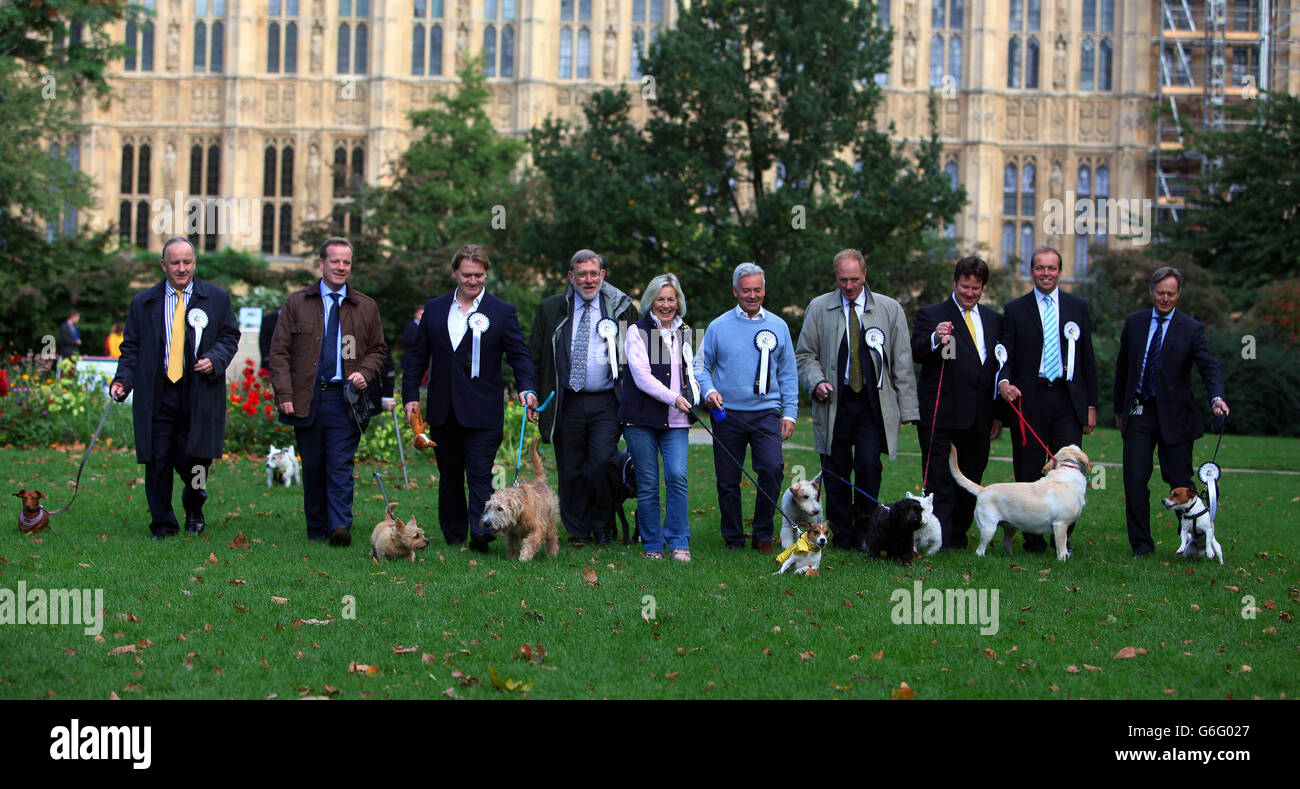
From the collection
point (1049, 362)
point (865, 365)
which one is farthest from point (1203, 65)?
point (865, 365)

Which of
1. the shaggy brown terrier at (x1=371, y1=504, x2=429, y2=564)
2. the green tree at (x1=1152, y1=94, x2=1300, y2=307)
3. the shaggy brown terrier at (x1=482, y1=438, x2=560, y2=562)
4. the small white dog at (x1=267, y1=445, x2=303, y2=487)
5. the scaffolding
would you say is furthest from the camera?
the scaffolding

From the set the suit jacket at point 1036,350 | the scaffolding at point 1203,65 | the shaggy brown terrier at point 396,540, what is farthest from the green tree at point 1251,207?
the shaggy brown terrier at point 396,540

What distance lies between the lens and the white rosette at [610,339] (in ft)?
28.9

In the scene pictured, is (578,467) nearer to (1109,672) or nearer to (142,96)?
(1109,672)

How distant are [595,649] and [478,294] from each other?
11.8 ft

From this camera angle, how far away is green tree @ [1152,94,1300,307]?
127 ft

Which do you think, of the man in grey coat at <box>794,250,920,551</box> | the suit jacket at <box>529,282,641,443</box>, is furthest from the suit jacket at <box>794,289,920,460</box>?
the suit jacket at <box>529,282,641,443</box>

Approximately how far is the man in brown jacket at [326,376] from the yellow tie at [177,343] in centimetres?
64

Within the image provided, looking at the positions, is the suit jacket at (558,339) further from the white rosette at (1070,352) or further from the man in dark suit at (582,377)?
the white rosette at (1070,352)

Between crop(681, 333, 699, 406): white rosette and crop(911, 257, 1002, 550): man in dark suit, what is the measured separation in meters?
1.61

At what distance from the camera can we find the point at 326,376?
29.3 feet

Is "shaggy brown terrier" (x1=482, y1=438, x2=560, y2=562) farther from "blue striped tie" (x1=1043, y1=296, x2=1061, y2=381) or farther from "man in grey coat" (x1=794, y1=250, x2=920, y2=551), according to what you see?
"blue striped tie" (x1=1043, y1=296, x2=1061, y2=381)

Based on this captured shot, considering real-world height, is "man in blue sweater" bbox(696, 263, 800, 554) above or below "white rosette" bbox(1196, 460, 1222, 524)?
above

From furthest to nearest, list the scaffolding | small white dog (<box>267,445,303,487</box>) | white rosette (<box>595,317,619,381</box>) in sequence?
the scaffolding → small white dog (<box>267,445,303,487</box>) → white rosette (<box>595,317,619,381</box>)
